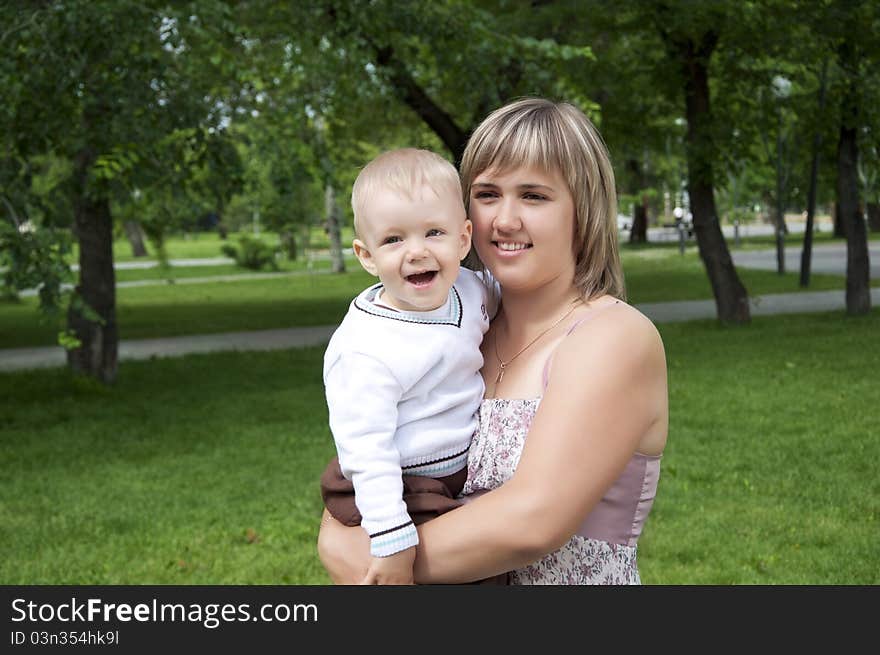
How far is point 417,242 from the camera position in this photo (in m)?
2.24

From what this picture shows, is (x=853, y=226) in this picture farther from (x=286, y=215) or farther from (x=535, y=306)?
(x=535, y=306)

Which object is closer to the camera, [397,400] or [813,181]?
[397,400]

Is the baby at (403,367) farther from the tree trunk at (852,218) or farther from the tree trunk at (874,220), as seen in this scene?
the tree trunk at (874,220)

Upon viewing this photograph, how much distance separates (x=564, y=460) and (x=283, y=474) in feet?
22.9

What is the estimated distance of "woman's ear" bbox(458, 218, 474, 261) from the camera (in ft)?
7.47

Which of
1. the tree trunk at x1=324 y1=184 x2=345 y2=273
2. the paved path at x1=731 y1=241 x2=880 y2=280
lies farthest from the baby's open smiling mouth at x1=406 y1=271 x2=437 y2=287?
the tree trunk at x1=324 y1=184 x2=345 y2=273

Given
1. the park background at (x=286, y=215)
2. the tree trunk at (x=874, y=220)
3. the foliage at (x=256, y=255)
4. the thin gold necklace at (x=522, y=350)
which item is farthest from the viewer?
the tree trunk at (x=874, y=220)

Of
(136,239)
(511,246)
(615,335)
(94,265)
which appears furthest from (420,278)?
(136,239)

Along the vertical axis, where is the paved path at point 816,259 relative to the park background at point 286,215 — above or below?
below

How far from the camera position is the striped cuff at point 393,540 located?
2.14 metres

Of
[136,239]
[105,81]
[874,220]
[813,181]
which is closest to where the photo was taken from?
[105,81]

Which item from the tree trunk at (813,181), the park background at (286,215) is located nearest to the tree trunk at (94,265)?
the park background at (286,215)

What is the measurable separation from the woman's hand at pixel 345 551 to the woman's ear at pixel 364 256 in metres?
0.53
